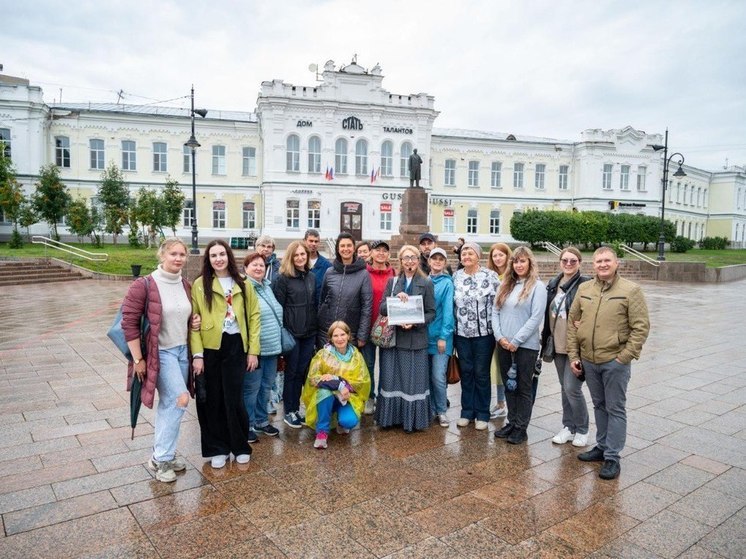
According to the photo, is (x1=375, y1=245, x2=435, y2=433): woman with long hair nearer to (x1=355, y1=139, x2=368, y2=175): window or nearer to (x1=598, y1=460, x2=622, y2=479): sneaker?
(x1=598, y1=460, x2=622, y2=479): sneaker

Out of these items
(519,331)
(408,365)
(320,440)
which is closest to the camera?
(320,440)

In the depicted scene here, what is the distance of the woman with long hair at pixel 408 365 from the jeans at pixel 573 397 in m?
1.31

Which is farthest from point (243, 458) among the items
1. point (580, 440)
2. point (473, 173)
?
point (473, 173)

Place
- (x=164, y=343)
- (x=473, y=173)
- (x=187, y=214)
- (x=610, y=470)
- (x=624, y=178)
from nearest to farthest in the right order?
(x=164, y=343), (x=610, y=470), (x=187, y=214), (x=473, y=173), (x=624, y=178)

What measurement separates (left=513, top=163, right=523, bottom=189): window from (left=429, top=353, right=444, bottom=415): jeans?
42062 mm

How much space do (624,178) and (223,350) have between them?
4934cm

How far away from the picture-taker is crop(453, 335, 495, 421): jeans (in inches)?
218

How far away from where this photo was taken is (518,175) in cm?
4544

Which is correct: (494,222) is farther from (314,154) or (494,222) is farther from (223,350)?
(223,350)

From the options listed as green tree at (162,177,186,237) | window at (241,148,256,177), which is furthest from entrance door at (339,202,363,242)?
green tree at (162,177,186,237)

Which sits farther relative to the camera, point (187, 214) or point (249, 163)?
point (249, 163)

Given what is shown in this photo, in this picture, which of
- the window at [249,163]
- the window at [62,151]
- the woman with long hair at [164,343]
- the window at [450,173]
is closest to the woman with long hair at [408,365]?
the woman with long hair at [164,343]

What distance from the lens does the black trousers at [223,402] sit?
455 centimetres

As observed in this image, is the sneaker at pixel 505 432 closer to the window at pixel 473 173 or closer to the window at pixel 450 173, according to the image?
the window at pixel 450 173
